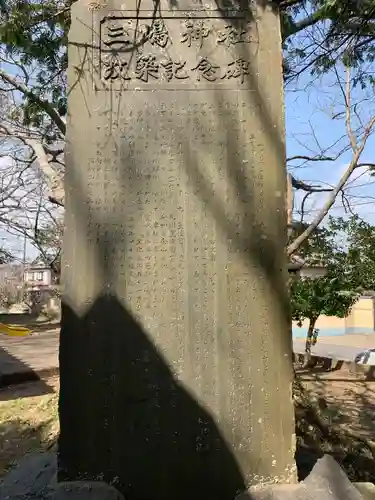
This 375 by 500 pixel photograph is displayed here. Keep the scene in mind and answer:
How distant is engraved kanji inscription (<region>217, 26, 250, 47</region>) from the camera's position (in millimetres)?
2980

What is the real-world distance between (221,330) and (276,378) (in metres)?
0.41

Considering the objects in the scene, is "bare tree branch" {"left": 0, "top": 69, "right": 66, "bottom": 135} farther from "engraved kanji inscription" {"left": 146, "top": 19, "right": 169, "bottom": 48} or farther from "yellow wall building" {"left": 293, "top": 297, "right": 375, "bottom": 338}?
"yellow wall building" {"left": 293, "top": 297, "right": 375, "bottom": 338}

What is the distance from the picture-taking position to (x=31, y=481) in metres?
2.73

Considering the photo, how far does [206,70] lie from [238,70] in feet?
0.66

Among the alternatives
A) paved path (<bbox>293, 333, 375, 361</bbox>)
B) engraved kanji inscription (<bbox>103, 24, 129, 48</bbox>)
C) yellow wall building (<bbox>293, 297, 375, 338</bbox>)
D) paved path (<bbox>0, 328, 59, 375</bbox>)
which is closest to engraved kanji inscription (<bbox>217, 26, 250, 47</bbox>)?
engraved kanji inscription (<bbox>103, 24, 129, 48</bbox>)

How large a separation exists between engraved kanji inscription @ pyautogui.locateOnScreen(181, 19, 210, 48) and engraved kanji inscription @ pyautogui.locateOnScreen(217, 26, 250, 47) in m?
0.09

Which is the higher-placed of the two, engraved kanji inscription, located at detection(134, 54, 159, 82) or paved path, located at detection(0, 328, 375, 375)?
engraved kanji inscription, located at detection(134, 54, 159, 82)

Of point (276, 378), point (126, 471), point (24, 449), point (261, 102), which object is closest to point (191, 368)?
point (276, 378)

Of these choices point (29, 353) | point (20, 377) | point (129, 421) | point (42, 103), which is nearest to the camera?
point (129, 421)

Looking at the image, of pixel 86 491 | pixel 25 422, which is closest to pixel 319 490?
pixel 86 491

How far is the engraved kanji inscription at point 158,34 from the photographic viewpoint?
117 inches

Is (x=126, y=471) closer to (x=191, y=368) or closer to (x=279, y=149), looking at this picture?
(x=191, y=368)

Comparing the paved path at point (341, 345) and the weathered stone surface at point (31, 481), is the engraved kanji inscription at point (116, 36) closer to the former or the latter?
the weathered stone surface at point (31, 481)

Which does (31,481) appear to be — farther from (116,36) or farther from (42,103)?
(42,103)
